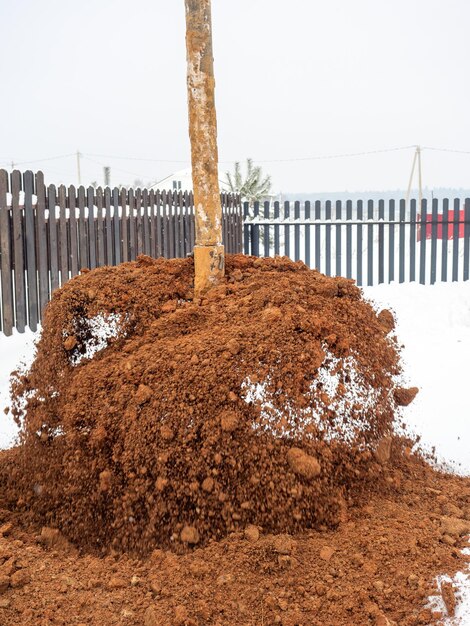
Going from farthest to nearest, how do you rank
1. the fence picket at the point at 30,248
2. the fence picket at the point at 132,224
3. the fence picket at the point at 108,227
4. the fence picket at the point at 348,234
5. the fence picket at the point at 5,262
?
1. the fence picket at the point at 348,234
2. the fence picket at the point at 132,224
3. the fence picket at the point at 108,227
4. the fence picket at the point at 30,248
5. the fence picket at the point at 5,262

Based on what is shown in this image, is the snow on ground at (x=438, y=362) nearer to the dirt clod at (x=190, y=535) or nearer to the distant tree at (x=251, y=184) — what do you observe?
the dirt clod at (x=190, y=535)

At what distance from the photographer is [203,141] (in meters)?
3.36

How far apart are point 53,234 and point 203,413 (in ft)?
17.8

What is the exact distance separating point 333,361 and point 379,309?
36.2 inches

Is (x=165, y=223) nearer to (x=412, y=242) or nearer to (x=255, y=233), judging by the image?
(x=255, y=233)

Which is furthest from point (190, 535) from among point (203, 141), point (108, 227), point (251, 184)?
point (251, 184)

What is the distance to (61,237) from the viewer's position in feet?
24.8

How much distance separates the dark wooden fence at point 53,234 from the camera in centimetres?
699

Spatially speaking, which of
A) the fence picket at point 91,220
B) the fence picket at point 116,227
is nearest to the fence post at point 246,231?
the fence picket at point 116,227

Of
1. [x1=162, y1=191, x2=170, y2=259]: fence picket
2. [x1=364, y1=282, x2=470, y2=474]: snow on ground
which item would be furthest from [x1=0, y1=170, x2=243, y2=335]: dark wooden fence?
[x1=364, y1=282, x2=470, y2=474]: snow on ground

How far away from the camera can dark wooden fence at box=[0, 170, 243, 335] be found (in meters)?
6.99

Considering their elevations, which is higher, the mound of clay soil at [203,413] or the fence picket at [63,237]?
the fence picket at [63,237]

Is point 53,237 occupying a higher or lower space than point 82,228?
lower

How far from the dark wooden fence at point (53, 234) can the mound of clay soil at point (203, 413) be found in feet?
13.2
